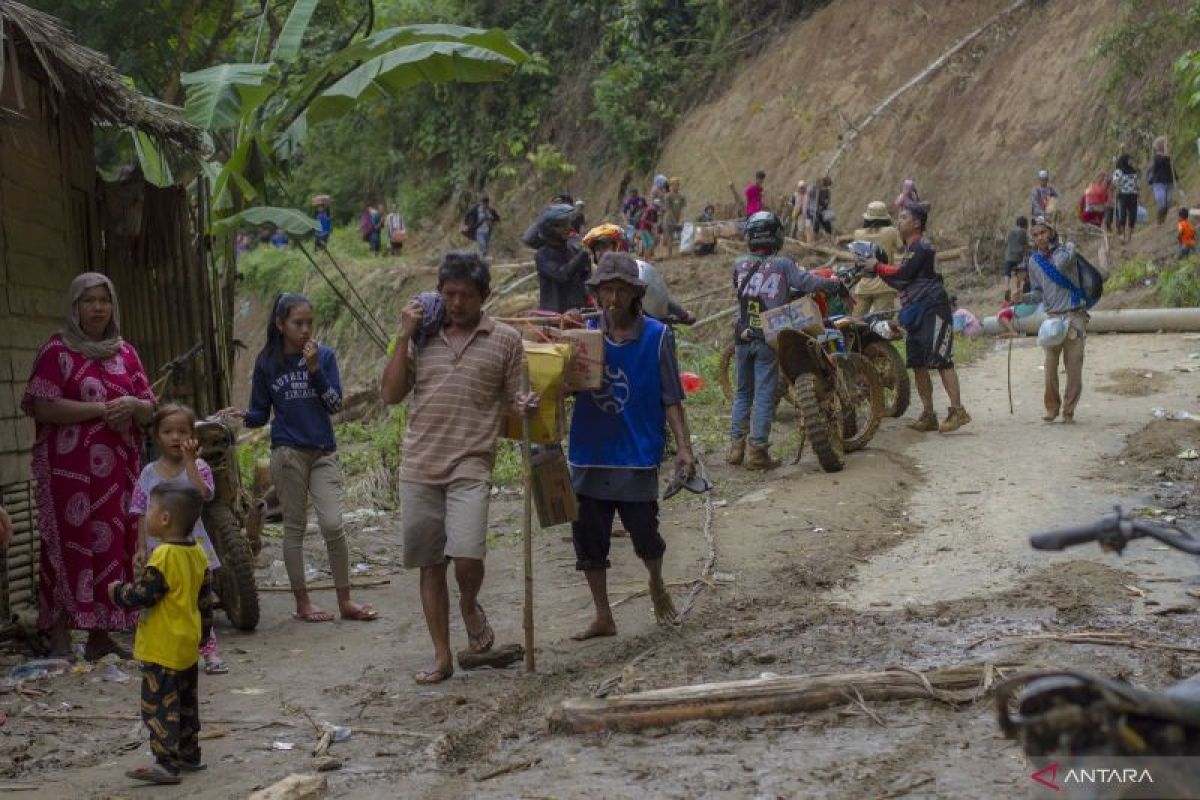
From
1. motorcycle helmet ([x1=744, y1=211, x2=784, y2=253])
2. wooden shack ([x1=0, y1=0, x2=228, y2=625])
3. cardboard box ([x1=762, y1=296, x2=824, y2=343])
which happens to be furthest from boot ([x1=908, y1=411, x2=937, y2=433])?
wooden shack ([x1=0, y1=0, x2=228, y2=625])

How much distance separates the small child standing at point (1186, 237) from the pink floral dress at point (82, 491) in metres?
17.1

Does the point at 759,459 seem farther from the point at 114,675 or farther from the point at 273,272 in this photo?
the point at 273,272

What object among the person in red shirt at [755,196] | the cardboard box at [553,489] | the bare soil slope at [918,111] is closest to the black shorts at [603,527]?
the cardboard box at [553,489]

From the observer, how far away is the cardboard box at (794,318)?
10.8 metres

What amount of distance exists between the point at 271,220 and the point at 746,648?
5.82 metres

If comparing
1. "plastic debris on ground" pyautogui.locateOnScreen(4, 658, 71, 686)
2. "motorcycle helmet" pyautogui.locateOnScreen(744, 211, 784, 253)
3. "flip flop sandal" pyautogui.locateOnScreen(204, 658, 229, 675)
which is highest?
"motorcycle helmet" pyautogui.locateOnScreen(744, 211, 784, 253)

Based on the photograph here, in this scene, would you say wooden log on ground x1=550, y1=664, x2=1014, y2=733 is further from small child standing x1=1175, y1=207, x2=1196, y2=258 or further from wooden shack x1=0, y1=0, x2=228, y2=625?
small child standing x1=1175, y1=207, x2=1196, y2=258

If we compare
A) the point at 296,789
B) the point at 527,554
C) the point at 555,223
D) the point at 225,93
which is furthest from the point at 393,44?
the point at 296,789

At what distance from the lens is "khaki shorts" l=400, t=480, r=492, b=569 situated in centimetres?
649

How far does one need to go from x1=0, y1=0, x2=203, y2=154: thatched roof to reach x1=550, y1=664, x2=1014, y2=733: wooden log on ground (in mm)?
3795

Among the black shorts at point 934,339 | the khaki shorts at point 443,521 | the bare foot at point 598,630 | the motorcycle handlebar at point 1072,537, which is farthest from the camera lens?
the black shorts at point 934,339

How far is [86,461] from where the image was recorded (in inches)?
285

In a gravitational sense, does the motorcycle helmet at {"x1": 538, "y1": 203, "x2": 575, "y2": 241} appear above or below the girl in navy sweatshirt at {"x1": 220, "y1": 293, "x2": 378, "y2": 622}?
above

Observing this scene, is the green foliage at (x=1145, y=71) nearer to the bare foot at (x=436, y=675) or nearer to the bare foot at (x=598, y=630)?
the bare foot at (x=598, y=630)
